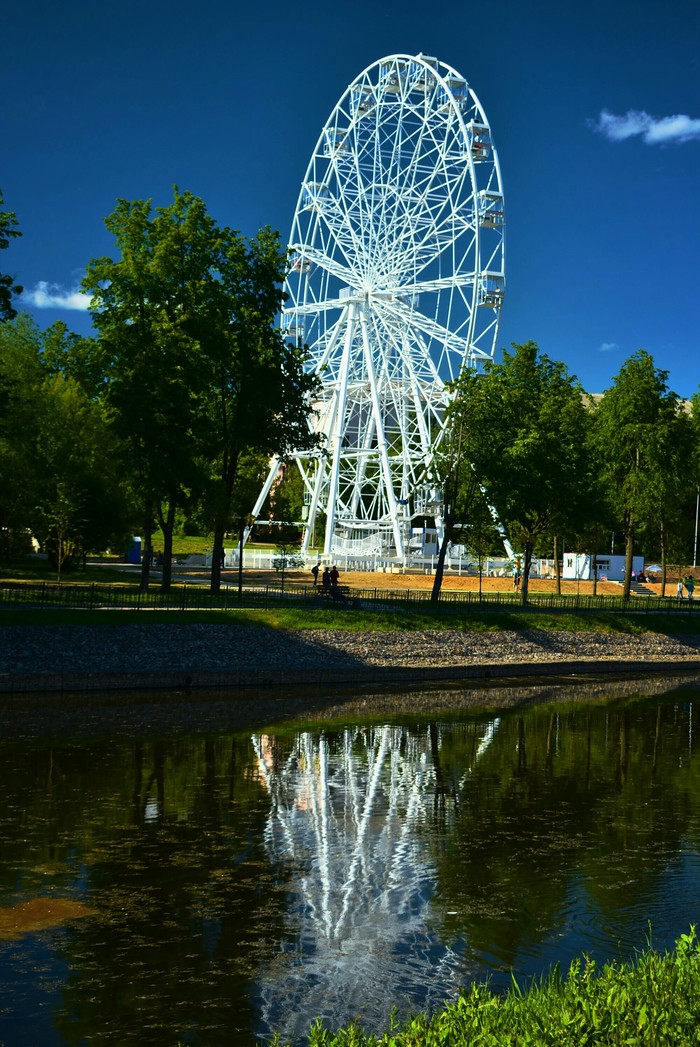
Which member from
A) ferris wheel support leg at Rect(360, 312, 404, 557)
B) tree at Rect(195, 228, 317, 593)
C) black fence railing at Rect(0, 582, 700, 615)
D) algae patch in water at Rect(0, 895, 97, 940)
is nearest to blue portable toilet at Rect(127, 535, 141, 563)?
ferris wheel support leg at Rect(360, 312, 404, 557)

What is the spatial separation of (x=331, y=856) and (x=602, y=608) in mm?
37527

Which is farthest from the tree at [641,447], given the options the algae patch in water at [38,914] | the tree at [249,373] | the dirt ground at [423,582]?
the algae patch in water at [38,914]

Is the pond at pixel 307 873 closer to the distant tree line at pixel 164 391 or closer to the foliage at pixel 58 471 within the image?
the distant tree line at pixel 164 391

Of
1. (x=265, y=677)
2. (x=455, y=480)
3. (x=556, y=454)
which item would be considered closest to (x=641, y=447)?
(x=556, y=454)

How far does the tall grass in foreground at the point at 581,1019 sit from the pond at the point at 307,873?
257 centimetres

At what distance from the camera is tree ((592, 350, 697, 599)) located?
59625 millimetres

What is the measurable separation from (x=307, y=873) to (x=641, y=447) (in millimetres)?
48201

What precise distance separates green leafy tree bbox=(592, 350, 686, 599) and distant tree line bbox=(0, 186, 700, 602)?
3.8 inches

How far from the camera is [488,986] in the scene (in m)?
11.6

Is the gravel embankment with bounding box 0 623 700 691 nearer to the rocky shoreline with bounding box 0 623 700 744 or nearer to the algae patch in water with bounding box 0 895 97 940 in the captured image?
the rocky shoreline with bounding box 0 623 700 744

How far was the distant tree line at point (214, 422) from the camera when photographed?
40.6 meters

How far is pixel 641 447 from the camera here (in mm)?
60188

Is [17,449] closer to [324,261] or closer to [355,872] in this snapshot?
[324,261]

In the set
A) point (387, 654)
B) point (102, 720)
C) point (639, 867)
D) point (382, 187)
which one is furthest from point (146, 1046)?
point (382, 187)
